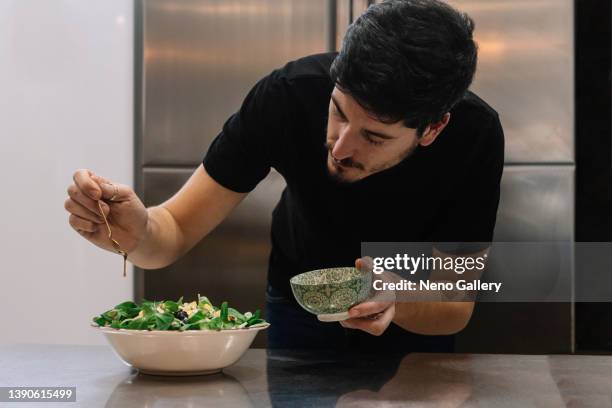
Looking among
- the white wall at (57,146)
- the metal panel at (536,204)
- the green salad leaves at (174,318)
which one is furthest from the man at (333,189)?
the white wall at (57,146)

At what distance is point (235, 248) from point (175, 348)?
4.18ft

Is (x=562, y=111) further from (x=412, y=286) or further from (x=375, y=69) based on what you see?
(x=375, y=69)

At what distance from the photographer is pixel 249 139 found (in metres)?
1.62

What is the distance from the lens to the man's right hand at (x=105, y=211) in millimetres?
1330

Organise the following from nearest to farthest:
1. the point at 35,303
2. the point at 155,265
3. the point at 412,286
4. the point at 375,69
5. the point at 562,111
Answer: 1. the point at 375,69
2. the point at 412,286
3. the point at 155,265
4. the point at 562,111
5. the point at 35,303

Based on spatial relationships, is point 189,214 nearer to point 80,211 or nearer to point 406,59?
point 80,211

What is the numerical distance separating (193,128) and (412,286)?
3.70ft

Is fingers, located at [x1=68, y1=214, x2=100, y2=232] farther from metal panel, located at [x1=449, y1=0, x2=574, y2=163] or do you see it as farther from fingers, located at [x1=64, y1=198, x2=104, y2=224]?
metal panel, located at [x1=449, y1=0, x2=574, y2=163]

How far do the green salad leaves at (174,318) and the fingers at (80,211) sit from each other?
224 millimetres

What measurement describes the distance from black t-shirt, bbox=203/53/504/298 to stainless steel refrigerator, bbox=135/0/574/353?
734 mm

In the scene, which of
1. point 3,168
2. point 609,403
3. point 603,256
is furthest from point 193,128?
point 609,403

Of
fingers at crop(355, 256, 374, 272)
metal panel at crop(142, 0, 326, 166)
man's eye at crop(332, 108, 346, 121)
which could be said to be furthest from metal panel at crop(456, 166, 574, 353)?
fingers at crop(355, 256, 374, 272)

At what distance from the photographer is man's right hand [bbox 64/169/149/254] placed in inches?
52.4

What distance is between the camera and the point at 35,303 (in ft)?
Answer: 8.16
